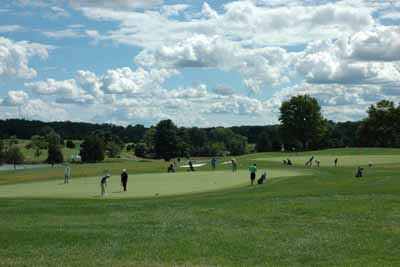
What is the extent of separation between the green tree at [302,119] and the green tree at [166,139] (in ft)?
99.5

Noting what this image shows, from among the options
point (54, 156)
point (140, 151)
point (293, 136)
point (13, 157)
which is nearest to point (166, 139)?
point (293, 136)

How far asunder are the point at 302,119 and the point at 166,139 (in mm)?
36959

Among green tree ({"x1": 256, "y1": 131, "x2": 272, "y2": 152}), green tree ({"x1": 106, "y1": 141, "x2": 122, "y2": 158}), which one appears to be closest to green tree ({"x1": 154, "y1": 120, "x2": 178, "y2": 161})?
green tree ({"x1": 106, "y1": 141, "x2": 122, "y2": 158})

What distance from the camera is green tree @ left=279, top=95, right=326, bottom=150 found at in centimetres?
12688

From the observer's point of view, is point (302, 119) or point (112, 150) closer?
point (302, 119)

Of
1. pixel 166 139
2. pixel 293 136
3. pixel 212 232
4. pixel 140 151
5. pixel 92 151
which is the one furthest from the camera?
pixel 140 151

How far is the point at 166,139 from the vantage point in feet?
470

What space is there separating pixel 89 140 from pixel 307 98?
209 ft

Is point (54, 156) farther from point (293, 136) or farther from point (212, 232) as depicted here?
point (212, 232)

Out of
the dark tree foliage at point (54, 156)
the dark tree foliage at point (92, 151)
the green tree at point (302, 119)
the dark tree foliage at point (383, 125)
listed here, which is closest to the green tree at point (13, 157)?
the dark tree foliage at point (54, 156)

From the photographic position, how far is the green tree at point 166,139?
144m

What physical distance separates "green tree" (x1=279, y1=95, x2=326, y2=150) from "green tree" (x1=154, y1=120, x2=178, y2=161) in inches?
1194

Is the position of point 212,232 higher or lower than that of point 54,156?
lower

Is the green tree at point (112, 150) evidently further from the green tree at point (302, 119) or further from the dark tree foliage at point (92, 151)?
the green tree at point (302, 119)
